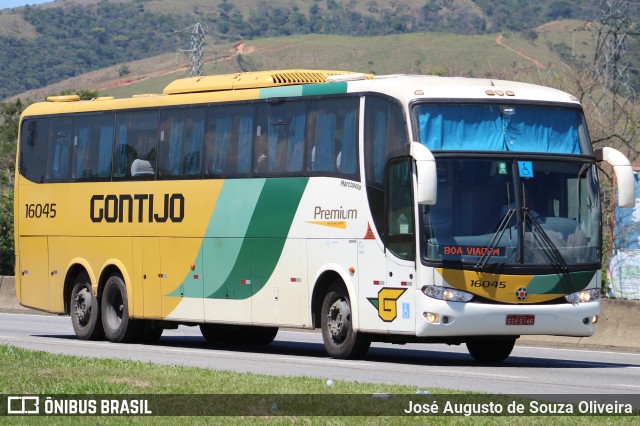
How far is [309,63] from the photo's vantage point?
18725cm

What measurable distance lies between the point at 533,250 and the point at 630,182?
1527mm

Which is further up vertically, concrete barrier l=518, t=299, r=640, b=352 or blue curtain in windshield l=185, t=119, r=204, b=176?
blue curtain in windshield l=185, t=119, r=204, b=176

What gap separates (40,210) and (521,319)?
10617 millimetres

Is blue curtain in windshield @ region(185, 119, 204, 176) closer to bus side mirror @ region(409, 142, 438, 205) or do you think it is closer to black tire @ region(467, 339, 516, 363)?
black tire @ region(467, 339, 516, 363)

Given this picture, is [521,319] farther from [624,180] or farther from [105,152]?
[105,152]

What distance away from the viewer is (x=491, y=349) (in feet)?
67.5

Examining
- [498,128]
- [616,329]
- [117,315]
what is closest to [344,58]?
[117,315]

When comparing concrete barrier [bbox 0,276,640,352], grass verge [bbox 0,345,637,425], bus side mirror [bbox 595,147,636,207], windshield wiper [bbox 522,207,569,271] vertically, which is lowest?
concrete barrier [bbox 0,276,640,352]

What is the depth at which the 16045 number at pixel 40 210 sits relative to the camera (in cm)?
2539

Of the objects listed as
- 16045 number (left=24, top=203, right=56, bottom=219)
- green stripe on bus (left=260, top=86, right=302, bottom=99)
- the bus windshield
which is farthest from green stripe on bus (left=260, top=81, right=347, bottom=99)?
16045 number (left=24, top=203, right=56, bottom=219)

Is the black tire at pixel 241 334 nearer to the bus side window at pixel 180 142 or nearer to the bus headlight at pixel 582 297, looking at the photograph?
the bus side window at pixel 180 142

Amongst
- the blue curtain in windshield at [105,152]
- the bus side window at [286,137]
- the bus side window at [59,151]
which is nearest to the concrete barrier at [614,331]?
the bus side window at [286,137]

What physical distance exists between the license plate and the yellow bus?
26 mm

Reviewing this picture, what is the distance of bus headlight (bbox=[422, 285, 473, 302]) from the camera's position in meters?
18.1
